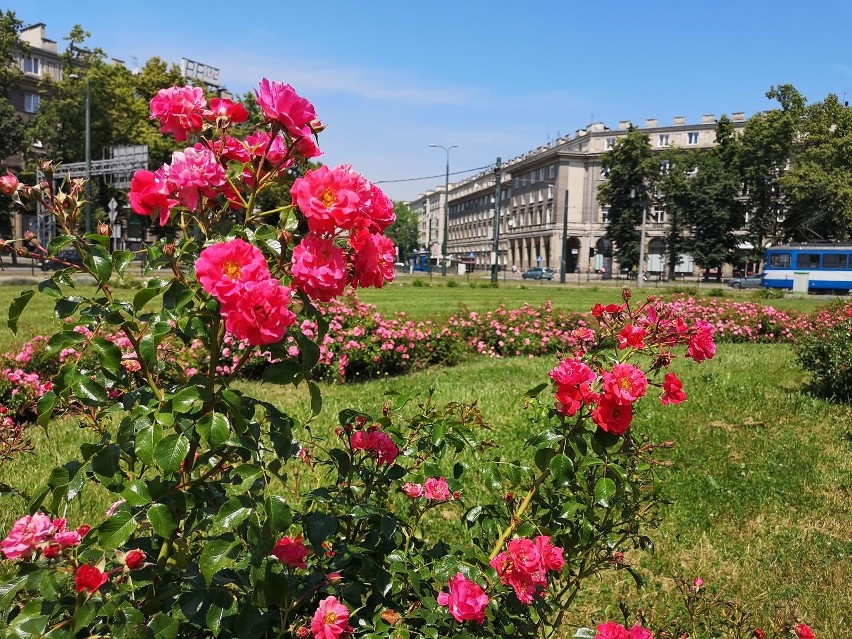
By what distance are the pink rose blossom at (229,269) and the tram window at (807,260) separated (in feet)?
131

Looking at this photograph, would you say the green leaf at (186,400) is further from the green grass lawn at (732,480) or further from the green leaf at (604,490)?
the green leaf at (604,490)

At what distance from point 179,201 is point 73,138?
142 feet

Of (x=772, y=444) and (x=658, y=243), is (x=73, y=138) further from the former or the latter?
(x=658, y=243)

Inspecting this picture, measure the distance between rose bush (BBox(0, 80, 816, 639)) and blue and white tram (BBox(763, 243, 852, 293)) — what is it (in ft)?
127

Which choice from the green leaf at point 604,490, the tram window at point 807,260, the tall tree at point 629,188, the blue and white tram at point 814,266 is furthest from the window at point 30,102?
the green leaf at point 604,490

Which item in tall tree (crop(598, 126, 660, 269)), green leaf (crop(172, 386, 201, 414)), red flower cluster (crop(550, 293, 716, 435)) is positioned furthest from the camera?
tall tree (crop(598, 126, 660, 269))

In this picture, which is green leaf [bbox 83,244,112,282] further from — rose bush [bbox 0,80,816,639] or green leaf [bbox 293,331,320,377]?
green leaf [bbox 293,331,320,377]

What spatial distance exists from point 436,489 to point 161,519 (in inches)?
39.2

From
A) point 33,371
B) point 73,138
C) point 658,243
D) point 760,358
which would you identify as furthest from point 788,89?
point 33,371

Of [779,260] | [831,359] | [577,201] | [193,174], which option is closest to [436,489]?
[193,174]

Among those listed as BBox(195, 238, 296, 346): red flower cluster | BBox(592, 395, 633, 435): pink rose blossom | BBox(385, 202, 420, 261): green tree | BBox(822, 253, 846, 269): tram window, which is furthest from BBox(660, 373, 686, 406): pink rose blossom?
BBox(385, 202, 420, 261): green tree

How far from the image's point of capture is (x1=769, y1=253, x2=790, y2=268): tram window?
36094 millimetres

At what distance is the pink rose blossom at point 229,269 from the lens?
3.66 feet

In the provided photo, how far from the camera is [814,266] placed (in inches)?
1373
